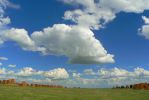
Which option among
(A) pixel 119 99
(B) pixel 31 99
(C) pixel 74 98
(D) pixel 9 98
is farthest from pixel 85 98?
(D) pixel 9 98

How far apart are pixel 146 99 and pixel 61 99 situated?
2541cm

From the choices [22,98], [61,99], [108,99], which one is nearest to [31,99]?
[22,98]

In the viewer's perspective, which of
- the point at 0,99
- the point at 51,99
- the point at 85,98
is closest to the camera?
the point at 0,99

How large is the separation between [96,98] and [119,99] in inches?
252

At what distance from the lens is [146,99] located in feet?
303

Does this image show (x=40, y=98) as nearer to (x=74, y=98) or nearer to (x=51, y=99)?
(x=51, y=99)

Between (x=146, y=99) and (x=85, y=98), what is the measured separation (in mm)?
18137

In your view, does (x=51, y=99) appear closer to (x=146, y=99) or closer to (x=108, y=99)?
(x=108, y=99)

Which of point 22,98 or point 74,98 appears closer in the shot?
point 22,98

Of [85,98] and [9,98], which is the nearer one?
[9,98]

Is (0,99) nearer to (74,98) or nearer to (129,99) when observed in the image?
(74,98)

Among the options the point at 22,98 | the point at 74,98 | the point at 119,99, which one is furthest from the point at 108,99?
the point at 22,98

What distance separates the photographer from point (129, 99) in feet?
298

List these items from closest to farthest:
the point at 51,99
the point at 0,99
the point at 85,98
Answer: the point at 0,99, the point at 51,99, the point at 85,98
